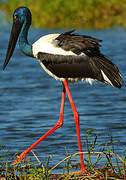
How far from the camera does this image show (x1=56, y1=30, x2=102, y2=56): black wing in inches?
270

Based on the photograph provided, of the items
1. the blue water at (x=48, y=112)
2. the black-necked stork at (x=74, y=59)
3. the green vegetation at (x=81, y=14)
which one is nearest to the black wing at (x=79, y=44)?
the black-necked stork at (x=74, y=59)

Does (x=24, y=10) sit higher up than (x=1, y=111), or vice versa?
(x=24, y=10)

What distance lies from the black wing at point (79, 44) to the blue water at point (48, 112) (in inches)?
50.7

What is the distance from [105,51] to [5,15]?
521 inches

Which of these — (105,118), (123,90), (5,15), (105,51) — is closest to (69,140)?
(105,118)

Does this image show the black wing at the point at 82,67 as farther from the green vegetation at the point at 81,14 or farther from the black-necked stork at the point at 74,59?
the green vegetation at the point at 81,14

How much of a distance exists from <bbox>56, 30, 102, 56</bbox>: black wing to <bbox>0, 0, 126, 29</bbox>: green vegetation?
19.7 m

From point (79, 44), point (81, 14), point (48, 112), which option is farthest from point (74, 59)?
point (81, 14)

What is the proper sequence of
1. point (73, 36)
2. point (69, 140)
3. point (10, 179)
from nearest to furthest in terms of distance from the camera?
point (10, 179) → point (73, 36) → point (69, 140)

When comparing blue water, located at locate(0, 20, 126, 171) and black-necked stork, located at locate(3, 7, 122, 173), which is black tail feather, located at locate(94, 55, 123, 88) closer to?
black-necked stork, located at locate(3, 7, 122, 173)

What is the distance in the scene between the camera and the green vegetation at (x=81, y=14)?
26.8 meters

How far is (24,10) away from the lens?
24.0 ft

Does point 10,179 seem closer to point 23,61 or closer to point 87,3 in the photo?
point 23,61

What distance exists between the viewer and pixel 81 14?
26.9 m
